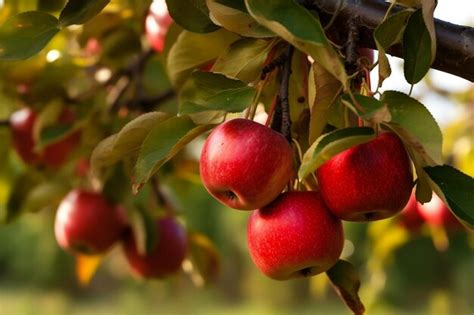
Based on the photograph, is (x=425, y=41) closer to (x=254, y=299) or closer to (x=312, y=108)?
(x=312, y=108)

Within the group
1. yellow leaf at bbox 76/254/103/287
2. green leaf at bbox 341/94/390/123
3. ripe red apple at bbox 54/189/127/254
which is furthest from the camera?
yellow leaf at bbox 76/254/103/287

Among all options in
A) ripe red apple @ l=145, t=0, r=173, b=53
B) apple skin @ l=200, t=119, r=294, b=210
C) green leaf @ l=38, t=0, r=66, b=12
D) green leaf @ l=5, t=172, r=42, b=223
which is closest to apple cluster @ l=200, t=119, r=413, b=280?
apple skin @ l=200, t=119, r=294, b=210

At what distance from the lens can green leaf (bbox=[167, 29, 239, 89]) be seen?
24.2 inches

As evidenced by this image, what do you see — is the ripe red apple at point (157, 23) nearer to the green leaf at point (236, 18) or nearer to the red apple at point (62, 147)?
the red apple at point (62, 147)

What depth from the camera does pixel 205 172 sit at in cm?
52

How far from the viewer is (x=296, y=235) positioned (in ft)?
1.73

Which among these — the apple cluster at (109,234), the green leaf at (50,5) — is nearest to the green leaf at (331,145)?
the green leaf at (50,5)

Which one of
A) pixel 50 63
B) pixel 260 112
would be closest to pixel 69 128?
pixel 50 63

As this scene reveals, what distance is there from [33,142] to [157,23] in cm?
23

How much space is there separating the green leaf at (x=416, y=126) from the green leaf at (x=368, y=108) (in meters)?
0.02

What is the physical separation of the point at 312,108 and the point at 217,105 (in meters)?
0.06

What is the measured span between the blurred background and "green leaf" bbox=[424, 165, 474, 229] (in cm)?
23

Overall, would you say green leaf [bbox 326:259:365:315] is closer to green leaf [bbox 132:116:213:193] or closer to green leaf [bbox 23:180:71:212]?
green leaf [bbox 132:116:213:193]

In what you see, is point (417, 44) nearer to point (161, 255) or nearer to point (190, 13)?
point (190, 13)
